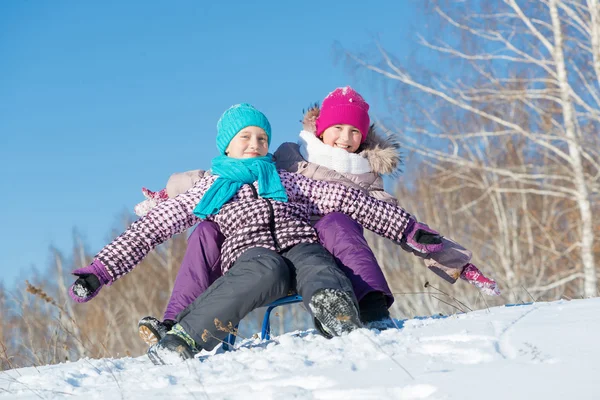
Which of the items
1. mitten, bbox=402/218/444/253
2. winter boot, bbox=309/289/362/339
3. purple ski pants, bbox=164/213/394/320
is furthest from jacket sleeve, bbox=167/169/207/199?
winter boot, bbox=309/289/362/339

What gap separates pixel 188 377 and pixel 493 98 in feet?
25.6

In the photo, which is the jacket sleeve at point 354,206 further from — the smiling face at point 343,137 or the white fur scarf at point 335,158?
the smiling face at point 343,137

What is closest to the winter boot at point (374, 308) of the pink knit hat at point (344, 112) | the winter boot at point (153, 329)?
the winter boot at point (153, 329)

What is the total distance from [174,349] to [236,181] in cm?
121

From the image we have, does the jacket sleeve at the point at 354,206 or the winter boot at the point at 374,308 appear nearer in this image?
the winter boot at the point at 374,308

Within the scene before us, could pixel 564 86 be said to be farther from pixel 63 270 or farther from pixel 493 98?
pixel 63 270

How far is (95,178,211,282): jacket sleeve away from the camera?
3.73m

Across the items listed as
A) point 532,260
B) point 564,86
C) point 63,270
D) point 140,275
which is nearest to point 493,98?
point 564,86

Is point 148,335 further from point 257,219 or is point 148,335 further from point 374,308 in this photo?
point 374,308

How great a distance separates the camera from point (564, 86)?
902 centimetres

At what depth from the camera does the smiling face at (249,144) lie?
4.18 meters

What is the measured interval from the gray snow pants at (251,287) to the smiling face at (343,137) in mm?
1256

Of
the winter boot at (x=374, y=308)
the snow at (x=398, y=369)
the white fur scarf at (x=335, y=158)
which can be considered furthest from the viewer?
the white fur scarf at (x=335, y=158)

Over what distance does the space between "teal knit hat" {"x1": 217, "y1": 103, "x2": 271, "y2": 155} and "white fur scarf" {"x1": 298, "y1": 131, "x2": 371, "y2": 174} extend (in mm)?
311
